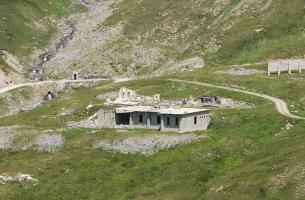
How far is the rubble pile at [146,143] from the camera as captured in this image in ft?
361

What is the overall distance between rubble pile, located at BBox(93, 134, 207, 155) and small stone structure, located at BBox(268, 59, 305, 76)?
2087 inches

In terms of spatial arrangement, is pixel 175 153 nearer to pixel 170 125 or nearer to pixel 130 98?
pixel 170 125

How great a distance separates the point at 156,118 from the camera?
12131 cm

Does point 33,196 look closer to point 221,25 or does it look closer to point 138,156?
point 138,156

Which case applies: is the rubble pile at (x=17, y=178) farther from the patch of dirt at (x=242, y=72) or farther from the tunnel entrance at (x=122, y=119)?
the patch of dirt at (x=242, y=72)

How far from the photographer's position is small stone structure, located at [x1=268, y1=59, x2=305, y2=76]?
16038 cm

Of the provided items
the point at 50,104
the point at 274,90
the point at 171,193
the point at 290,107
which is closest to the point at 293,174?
the point at 171,193

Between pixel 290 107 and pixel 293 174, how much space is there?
126 ft

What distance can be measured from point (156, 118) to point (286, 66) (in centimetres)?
4943

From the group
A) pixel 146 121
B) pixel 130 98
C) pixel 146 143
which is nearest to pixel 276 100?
pixel 146 121

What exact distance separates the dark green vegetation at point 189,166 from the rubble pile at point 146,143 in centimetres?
151

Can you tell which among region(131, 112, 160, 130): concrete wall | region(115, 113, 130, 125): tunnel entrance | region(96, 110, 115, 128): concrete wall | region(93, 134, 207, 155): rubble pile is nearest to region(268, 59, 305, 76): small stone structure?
region(115, 113, 130, 125): tunnel entrance

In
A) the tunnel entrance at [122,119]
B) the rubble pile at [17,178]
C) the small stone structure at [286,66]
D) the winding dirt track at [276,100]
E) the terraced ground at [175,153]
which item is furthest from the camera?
the small stone structure at [286,66]

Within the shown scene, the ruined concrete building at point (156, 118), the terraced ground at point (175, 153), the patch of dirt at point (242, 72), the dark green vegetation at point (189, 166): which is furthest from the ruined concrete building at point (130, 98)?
the patch of dirt at point (242, 72)
